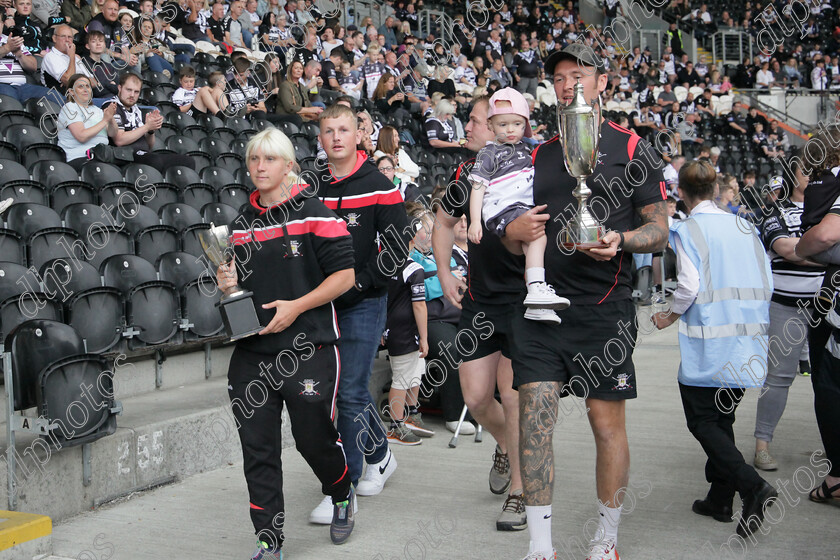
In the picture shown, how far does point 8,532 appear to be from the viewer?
131 inches

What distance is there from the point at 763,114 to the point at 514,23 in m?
7.49

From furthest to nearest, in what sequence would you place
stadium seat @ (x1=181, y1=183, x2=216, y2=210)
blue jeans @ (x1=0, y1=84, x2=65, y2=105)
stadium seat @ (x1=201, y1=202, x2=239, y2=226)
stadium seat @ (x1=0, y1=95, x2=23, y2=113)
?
blue jeans @ (x1=0, y1=84, x2=65, y2=105) < stadium seat @ (x1=0, y1=95, x2=23, y2=113) < stadium seat @ (x1=181, y1=183, x2=216, y2=210) < stadium seat @ (x1=201, y1=202, x2=239, y2=226)

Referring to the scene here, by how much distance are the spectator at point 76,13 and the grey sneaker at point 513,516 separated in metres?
9.50

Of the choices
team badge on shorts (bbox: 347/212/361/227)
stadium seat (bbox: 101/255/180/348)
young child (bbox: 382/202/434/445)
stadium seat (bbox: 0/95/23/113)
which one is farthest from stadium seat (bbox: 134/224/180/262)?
team badge on shorts (bbox: 347/212/361/227)

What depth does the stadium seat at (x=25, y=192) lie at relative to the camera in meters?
6.63

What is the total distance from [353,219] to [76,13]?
28.1 feet

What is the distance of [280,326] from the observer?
132 inches

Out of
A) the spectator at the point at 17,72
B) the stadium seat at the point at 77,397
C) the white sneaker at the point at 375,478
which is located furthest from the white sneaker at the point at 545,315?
the spectator at the point at 17,72

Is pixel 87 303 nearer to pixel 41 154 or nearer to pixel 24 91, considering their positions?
pixel 41 154

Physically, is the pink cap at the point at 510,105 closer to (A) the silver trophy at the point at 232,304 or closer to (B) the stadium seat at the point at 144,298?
(A) the silver trophy at the point at 232,304

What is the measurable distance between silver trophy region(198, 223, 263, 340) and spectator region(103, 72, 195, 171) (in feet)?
18.2

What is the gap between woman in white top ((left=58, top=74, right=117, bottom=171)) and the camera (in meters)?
8.06

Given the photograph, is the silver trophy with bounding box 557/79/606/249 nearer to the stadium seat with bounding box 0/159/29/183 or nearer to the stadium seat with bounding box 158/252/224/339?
the stadium seat with bounding box 158/252/224/339

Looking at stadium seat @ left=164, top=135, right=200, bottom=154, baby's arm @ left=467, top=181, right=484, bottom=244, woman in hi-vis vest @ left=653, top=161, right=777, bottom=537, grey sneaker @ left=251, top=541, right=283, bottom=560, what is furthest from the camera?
stadium seat @ left=164, top=135, right=200, bottom=154
